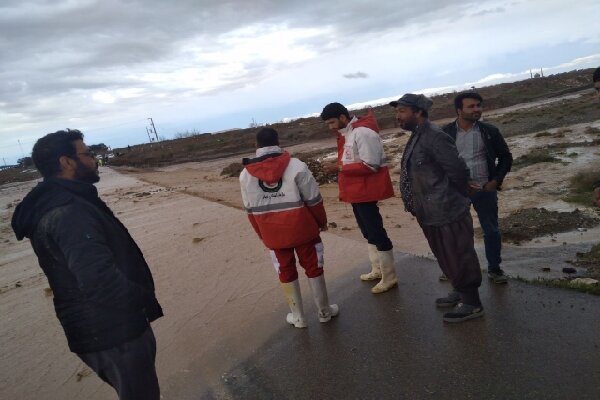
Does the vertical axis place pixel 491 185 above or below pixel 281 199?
below

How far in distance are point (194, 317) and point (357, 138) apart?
2644 millimetres

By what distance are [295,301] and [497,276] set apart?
1925mm

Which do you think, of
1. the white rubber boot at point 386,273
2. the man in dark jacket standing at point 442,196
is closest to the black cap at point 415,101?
the man in dark jacket standing at point 442,196

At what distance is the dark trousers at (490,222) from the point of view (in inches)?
159

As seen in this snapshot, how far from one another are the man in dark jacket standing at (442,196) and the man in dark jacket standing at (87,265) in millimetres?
2165

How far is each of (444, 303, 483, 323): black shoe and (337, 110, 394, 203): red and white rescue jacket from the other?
1188 millimetres

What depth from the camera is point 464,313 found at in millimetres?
3477

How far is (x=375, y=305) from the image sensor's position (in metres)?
4.12

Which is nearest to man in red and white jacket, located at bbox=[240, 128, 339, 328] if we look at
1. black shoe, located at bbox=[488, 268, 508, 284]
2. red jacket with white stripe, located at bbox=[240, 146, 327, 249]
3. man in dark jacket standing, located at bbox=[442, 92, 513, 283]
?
red jacket with white stripe, located at bbox=[240, 146, 327, 249]

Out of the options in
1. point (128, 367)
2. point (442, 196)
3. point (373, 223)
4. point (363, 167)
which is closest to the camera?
point (128, 367)

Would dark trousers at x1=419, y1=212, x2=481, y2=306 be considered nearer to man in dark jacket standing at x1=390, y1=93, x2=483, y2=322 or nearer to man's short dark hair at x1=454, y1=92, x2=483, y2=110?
man in dark jacket standing at x1=390, y1=93, x2=483, y2=322

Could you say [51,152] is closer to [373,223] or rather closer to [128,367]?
[128,367]

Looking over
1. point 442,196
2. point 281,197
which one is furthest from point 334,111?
point 442,196

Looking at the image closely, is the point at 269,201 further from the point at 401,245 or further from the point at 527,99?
the point at 527,99
